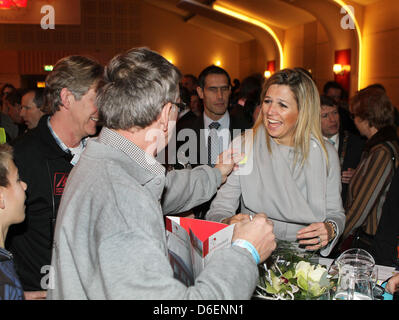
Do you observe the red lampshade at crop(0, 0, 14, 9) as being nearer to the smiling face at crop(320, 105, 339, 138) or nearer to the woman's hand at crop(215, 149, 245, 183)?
the smiling face at crop(320, 105, 339, 138)

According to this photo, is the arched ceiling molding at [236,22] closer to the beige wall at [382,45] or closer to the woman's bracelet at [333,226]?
the beige wall at [382,45]

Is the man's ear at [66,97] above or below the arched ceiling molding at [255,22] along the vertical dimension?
below

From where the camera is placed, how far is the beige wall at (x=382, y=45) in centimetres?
796

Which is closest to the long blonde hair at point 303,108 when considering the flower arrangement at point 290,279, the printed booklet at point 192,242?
the flower arrangement at point 290,279

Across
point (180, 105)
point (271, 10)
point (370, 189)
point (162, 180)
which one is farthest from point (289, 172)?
point (271, 10)

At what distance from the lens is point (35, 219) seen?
185 centimetres

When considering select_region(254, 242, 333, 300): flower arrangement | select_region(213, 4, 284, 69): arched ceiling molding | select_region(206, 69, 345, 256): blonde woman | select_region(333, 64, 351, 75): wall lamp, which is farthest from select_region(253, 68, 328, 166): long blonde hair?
select_region(213, 4, 284, 69): arched ceiling molding

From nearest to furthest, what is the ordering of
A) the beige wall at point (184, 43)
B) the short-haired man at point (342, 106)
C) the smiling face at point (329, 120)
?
the smiling face at point (329, 120) < the short-haired man at point (342, 106) < the beige wall at point (184, 43)

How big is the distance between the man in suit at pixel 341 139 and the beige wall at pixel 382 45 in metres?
5.05

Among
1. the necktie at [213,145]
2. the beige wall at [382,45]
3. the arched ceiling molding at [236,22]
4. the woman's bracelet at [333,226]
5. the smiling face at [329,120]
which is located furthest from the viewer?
the arched ceiling molding at [236,22]

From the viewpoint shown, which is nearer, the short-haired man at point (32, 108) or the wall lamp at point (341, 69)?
the short-haired man at point (32, 108)

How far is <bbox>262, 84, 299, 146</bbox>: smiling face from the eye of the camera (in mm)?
2039
